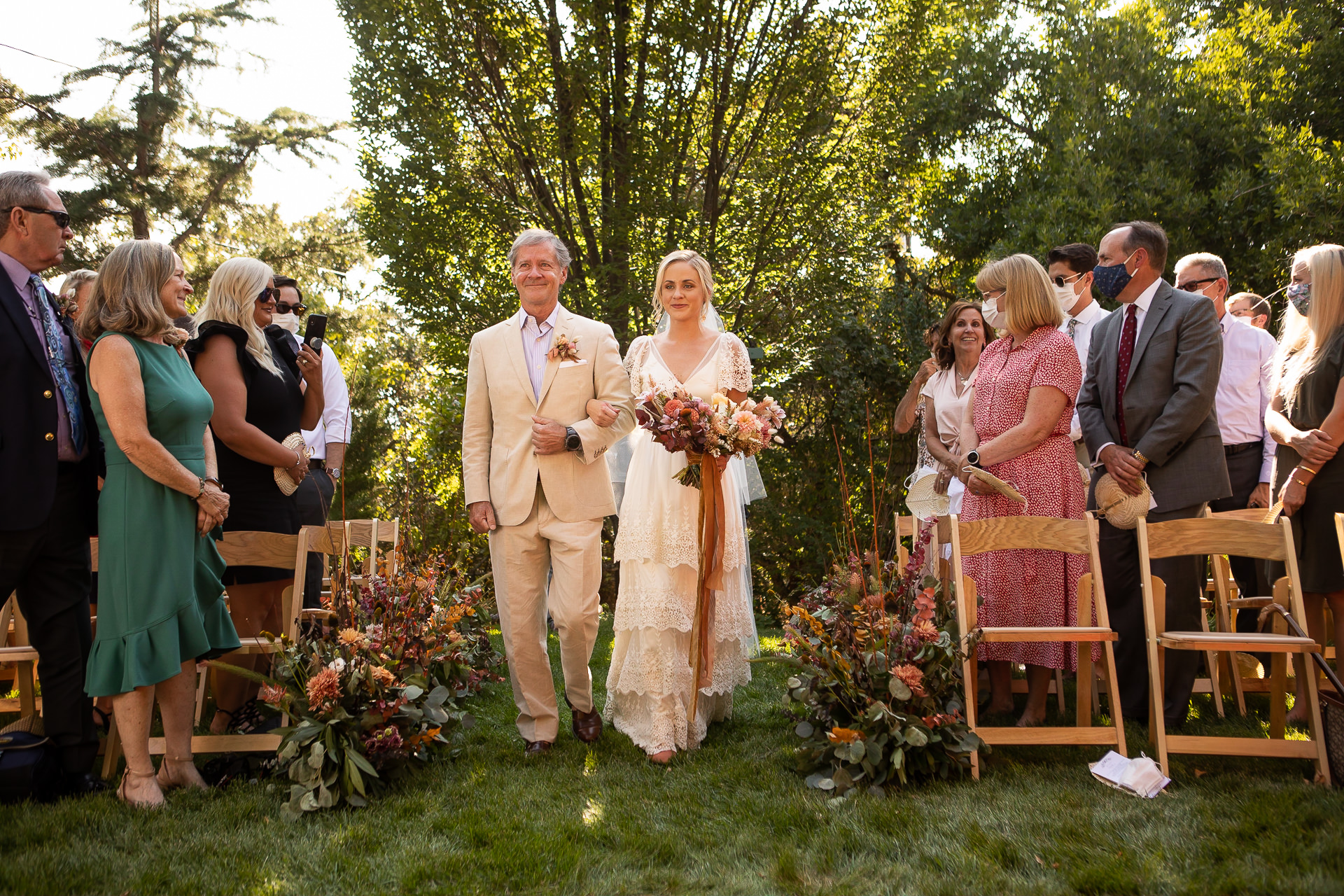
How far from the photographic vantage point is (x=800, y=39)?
10281 millimetres

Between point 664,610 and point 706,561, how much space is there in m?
0.32

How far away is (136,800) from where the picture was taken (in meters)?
3.71

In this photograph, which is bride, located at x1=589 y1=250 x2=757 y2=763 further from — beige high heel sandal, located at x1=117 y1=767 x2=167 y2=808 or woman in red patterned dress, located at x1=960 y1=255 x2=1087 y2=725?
beige high heel sandal, located at x1=117 y1=767 x2=167 y2=808

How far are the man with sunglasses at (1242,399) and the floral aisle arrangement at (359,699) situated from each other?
457 cm

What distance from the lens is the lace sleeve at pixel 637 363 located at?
5.13 meters

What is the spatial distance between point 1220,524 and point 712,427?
2.27 metres

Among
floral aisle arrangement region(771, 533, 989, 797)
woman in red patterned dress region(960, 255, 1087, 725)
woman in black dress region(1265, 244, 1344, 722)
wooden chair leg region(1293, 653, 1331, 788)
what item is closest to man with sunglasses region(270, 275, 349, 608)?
floral aisle arrangement region(771, 533, 989, 797)

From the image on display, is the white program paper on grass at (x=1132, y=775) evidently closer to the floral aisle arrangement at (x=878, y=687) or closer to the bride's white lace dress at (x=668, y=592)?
the floral aisle arrangement at (x=878, y=687)

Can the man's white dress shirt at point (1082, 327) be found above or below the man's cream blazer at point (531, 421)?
above

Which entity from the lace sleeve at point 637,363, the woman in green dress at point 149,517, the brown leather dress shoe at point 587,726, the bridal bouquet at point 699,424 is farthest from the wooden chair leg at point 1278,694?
the woman in green dress at point 149,517

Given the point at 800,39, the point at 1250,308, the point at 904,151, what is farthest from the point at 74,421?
the point at 904,151

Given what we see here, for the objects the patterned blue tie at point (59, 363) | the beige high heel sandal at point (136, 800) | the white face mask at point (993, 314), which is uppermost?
the white face mask at point (993, 314)

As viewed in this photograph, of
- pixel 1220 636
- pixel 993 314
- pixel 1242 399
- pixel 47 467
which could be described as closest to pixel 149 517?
pixel 47 467

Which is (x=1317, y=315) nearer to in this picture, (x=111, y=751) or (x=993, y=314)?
(x=993, y=314)
